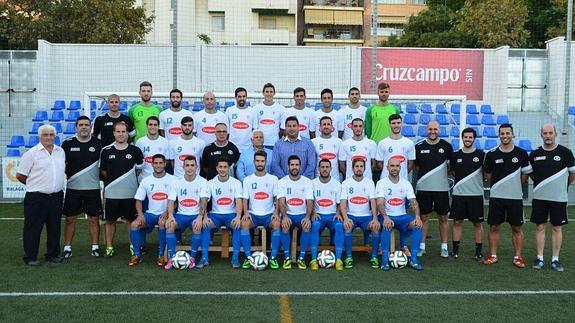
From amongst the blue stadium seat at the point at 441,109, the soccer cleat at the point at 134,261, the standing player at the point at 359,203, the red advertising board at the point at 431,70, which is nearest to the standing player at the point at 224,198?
the soccer cleat at the point at 134,261

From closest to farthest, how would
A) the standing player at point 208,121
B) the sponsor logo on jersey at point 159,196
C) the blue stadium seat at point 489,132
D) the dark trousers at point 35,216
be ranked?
1. the dark trousers at point 35,216
2. the sponsor logo on jersey at point 159,196
3. the standing player at point 208,121
4. the blue stadium seat at point 489,132

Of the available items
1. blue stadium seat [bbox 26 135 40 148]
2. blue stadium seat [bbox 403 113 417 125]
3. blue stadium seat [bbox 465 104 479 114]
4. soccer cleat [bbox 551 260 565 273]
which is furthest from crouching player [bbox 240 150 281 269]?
blue stadium seat [bbox 465 104 479 114]

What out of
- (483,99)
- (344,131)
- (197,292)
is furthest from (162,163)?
(483,99)

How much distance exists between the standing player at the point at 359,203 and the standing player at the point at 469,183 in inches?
45.5

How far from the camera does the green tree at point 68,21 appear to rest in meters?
24.1

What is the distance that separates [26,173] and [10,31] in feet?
67.8

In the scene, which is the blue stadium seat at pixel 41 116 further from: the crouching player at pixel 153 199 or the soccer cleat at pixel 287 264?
the soccer cleat at pixel 287 264

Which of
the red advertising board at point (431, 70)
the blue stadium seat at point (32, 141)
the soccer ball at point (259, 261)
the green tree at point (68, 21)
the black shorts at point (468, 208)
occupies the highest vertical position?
the green tree at point (68, 21)

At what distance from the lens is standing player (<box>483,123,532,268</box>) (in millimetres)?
7758

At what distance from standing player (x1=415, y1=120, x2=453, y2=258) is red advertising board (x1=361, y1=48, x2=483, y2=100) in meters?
10.4

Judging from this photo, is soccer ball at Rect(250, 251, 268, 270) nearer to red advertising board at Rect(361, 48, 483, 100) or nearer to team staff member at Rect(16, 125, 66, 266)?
team staff member at Rect(16, 125, 66, 266)

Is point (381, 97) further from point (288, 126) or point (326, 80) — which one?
point (326, 80)

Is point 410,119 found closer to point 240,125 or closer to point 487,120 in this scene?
point 487,120

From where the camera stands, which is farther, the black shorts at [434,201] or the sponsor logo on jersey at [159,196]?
the black shorts at [434,201]
